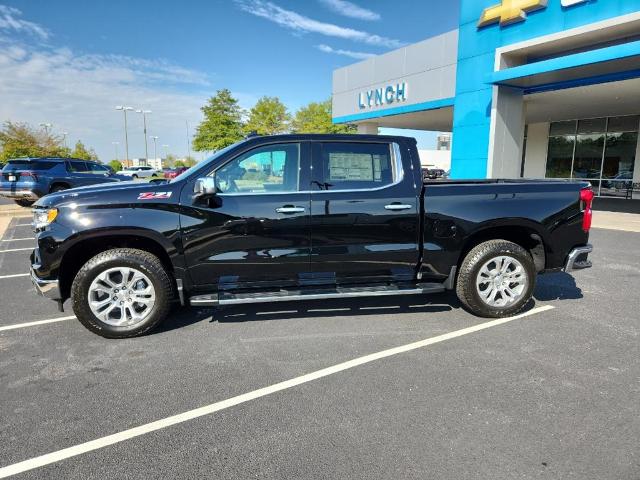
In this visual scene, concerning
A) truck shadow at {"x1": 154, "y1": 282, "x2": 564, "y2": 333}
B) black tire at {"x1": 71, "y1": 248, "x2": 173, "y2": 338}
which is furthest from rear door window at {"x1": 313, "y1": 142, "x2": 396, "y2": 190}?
black tire at {"x1": 71, "y1": 248, "x2": 173, "y2": 338}

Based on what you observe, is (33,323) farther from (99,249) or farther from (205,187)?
(205,187)

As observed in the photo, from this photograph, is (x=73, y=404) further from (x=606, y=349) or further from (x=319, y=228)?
(x=606, y=349)

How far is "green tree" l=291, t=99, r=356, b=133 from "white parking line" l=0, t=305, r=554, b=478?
41302mm

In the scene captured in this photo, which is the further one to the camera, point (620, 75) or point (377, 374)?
point (620, 75)

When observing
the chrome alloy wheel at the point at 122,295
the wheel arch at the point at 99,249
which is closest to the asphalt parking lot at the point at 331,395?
the chrome alloy wheel at the point at 122,295

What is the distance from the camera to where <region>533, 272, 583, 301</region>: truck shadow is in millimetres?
5340

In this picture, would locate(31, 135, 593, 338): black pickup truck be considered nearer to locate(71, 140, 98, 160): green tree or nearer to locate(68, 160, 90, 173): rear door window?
locate(68, 160, 90, 173): rear door window

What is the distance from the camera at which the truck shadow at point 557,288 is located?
17.5 feet

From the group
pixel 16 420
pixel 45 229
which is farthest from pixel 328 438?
pixel 45 229

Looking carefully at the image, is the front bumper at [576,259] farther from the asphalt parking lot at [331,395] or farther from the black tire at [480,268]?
the asphalt parking lot at [331,395]

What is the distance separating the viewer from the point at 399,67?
2025 cm

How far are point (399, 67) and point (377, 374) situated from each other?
19.5 m

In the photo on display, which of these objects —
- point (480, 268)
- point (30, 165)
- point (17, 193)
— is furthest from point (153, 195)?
point (30, 165)

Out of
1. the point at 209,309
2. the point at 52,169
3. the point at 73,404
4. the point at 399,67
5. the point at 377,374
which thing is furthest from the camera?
the point at 399,67
